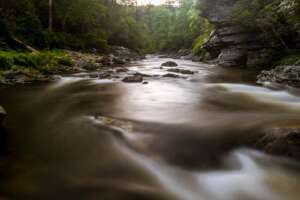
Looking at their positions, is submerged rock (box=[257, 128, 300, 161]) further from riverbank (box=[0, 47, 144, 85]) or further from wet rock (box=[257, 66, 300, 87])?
riverbank (box=[0, 47, 144, 85])

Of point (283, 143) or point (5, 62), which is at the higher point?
point (5, 62)

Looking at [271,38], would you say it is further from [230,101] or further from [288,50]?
[230,101]

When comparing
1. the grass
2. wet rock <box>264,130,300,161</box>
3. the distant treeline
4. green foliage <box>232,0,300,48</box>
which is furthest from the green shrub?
green foliage <box>232,0,300,48</box>

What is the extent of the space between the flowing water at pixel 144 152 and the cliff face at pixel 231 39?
1636 cm

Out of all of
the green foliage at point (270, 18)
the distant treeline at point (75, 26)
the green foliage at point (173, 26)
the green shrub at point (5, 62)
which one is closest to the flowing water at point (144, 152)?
the green shrub at point (5, 62)

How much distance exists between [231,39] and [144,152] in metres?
23.7

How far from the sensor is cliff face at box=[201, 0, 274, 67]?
23.9 metres

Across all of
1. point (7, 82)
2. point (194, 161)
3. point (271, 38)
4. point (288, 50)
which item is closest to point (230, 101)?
point (194, 161)

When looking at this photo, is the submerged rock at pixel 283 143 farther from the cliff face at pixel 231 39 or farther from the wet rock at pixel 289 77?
the cliff face at pixel 231 39

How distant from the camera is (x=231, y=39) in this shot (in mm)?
25906

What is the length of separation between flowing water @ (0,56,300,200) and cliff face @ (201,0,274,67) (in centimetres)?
1636

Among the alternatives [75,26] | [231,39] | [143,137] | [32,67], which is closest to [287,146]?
[143,137]

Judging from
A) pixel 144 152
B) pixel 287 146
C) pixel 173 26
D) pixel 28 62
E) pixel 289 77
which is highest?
pixel 173 26

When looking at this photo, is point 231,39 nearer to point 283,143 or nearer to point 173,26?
point 283,143
